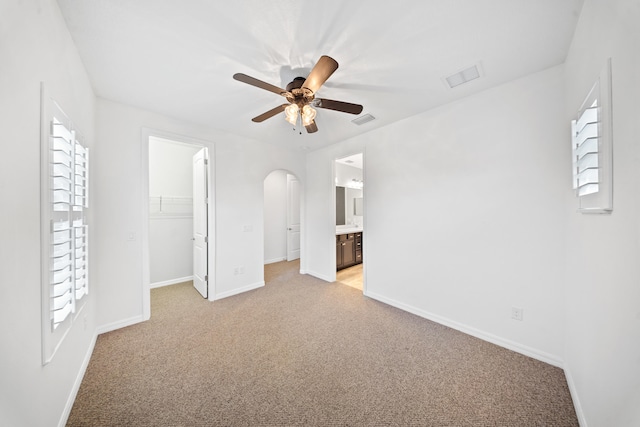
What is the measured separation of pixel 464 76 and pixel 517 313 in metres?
2.28

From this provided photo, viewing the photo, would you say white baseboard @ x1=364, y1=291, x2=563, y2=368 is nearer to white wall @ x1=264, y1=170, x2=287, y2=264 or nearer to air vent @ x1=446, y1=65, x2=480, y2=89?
air vent @ x1=446, y1=65, x2=480, y2=89

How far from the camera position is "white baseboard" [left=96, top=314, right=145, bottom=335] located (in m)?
2.48

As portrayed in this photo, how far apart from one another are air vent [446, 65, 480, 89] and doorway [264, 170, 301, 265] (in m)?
4.00

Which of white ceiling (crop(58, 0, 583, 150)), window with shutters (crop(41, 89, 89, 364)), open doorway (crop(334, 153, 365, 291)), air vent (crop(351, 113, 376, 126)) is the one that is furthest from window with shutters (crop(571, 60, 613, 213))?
open doorway (crop(334, 153, 365, 291))

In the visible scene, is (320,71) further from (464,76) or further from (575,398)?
(575,398)

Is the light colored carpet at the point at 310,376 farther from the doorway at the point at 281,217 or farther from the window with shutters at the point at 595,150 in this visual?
the doorway at the point at 281,217

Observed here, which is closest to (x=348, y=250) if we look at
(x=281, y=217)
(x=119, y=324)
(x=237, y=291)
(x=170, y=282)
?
(x=281, y=217)

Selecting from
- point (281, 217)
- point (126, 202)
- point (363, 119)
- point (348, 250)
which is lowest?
point (348, 250)

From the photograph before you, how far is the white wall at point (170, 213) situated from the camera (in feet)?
13.0

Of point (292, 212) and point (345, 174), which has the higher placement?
point (345, 174)

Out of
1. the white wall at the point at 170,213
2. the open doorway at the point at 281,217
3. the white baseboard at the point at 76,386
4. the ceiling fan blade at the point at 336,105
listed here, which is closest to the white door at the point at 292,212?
the open doorway at the point at 281,217

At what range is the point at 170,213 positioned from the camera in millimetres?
4152

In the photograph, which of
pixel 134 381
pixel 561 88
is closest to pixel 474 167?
pixel 561 88

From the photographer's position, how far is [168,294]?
361 cm
